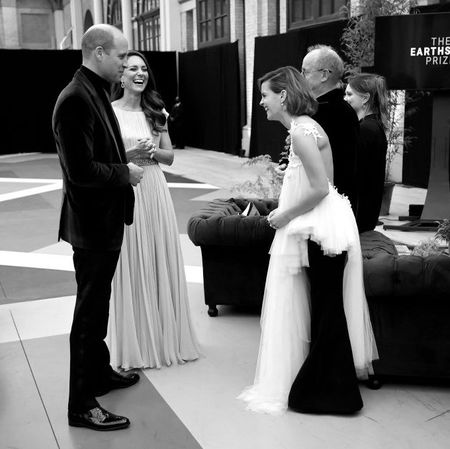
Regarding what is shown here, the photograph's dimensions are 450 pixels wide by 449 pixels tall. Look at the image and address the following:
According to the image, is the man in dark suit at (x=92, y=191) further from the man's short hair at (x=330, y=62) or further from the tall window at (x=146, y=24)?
the tall window at (x=146, y=24)

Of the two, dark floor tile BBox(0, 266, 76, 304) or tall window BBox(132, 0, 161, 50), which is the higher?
tall window BBox(132, 0, 161, 50)

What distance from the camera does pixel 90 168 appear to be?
103 inches

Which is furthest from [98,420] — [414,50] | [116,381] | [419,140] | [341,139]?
[419,140]

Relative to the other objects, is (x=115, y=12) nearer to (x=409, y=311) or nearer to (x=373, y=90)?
(x=373, y=90)

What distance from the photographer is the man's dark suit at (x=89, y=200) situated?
2615mm

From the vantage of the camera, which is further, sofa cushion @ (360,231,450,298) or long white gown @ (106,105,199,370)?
long white gown @ (106,105,199,370)

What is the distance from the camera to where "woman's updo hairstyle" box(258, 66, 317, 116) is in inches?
112

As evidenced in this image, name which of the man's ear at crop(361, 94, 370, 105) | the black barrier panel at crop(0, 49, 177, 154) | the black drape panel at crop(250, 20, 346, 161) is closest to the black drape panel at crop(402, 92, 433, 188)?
the black drape panel at crop(250, 20, 346, 161)

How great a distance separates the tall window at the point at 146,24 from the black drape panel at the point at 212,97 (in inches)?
112

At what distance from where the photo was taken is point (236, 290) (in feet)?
14.1

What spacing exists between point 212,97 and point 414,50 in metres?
9.77

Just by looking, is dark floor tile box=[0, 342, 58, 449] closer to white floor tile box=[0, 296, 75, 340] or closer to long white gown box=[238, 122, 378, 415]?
white floor tile box=[0, 296, 75, 340]

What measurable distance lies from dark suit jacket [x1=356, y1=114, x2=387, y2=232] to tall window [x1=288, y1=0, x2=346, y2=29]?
7.30m

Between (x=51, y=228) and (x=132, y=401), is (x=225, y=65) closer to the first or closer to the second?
(x=51, y=228)
